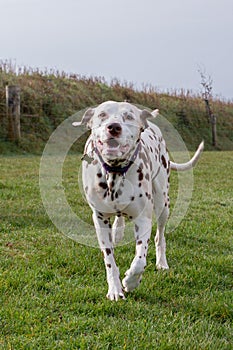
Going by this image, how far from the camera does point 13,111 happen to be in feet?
56.7

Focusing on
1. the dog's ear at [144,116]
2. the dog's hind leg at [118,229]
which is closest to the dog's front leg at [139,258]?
the dog's ear at [144,116]

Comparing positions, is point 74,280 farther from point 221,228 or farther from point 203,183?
point 203,183

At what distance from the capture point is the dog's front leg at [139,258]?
3.91 metres

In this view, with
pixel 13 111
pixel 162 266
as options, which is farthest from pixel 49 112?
pixel 162 266

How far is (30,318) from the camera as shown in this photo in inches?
140

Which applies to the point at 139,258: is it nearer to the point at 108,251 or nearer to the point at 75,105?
the point at 108,251

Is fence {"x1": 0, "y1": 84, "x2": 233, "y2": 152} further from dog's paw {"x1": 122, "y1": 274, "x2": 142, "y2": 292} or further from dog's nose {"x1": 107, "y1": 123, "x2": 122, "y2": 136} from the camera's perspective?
dog's nose {"x1": 107, "y1": 123, "x2": 122, "y2": 136}

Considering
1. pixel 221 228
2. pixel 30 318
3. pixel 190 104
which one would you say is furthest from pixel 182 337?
pixel 190 104

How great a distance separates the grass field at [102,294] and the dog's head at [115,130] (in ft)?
3.66

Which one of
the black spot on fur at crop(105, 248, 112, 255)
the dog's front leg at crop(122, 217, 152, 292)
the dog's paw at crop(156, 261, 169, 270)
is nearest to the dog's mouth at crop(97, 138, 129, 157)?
the dog's front leg at crop(122, 217, 152, 292)

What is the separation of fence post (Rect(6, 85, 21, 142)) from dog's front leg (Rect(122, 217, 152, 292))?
45.0 ft

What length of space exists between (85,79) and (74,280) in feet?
68.1

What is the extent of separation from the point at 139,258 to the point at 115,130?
1003 mm

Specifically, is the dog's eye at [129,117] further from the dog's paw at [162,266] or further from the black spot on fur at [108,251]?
the dog's paw at [162,266]
